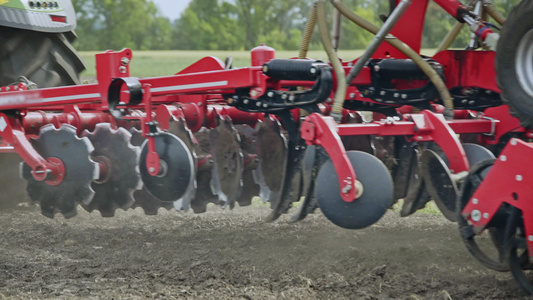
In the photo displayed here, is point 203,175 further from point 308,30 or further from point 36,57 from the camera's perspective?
point 36,57

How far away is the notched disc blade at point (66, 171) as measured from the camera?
381cm

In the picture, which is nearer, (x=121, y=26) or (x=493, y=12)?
(x=493, y=12)

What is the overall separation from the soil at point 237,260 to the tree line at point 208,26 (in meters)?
32.9

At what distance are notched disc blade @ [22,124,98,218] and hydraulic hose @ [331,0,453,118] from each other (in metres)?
1.55

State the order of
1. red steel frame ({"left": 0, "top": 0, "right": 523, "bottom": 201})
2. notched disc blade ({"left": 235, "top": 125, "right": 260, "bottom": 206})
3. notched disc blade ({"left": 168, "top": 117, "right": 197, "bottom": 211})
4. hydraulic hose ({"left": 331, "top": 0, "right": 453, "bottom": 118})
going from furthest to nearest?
notched disc blade ({"left": 235, "top": 125, "right": 260, "bottom": 206}) → notched disc blade ({"left": 168, "top": 117, "right": 197, "bottom": 211}) → hydraulic hose ({"left": 331, "top": 0, "right": 453, "bottom": 118}) → red steel frame ({"left": 0, "top": 0, "right": 523, "bottom": 201})

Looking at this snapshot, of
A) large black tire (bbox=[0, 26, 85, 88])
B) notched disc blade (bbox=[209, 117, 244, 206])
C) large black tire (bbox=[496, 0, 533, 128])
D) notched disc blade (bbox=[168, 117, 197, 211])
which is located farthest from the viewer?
large black tire (bbox=[0, 26, 85, 88])

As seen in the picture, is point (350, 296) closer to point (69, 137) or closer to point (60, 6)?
point (69, 137)

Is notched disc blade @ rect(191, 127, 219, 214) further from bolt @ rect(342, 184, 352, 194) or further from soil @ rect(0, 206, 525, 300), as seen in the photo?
bolt @ rect(342, 184, 352, 194)

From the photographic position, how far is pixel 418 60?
3.28 m

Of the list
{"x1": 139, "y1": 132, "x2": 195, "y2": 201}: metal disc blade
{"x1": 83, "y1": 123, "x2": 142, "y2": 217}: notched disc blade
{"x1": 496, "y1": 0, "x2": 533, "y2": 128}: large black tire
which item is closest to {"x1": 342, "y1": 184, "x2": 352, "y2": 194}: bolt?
{"x1": 496, "y1": 0, "x2": 533, "y2": 128}: large black tire

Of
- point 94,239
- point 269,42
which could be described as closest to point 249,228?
point 94,239

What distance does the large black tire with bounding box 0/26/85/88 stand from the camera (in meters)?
4.34

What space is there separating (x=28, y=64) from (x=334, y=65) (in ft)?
7.33

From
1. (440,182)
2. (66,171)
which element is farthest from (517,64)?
(66,171)
